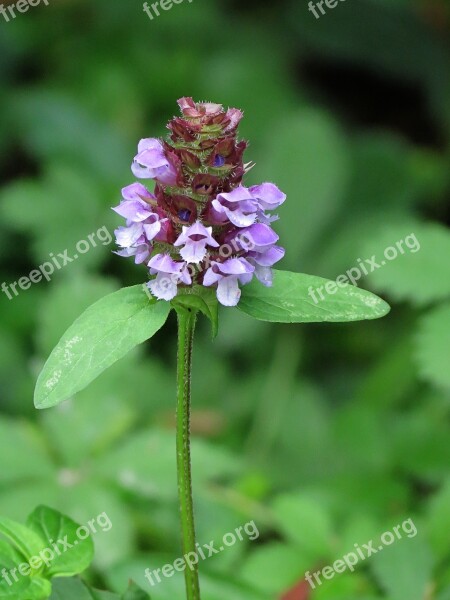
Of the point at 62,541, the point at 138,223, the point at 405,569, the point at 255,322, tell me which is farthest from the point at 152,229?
the point at 255,322

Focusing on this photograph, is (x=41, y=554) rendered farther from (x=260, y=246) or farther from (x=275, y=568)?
(x=275, y=568)

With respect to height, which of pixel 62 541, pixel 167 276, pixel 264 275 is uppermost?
pixel 167 276

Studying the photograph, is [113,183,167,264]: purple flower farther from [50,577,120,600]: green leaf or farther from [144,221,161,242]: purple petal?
[50,577,120,600]: green leaf

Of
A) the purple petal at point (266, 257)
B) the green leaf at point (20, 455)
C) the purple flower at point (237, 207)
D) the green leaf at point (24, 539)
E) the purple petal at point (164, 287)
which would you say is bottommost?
the green leaf at point (20, 455)

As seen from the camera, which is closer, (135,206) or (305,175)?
(135,206)

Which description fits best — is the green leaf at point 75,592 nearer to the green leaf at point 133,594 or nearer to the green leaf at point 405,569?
the green leaf at point 133,594

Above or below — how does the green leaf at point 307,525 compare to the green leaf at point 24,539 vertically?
below

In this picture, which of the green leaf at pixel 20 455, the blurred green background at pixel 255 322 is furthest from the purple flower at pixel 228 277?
the green leaf at pixel 20 455

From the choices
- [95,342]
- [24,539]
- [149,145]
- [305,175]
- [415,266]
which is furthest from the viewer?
[305,175]

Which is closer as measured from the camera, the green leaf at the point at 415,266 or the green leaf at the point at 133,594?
the green leaf at the point at 133,594
